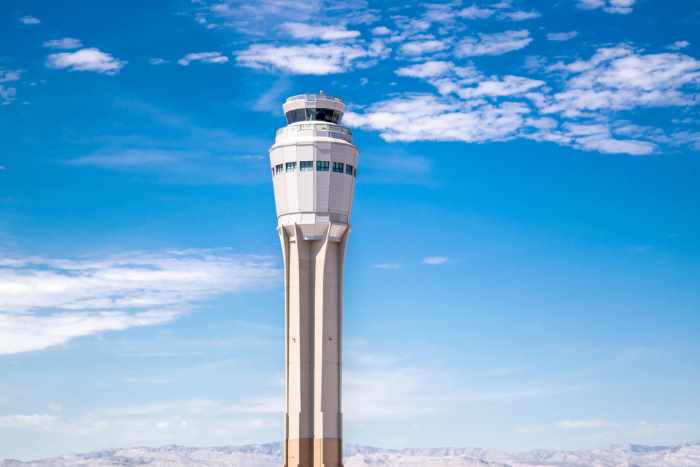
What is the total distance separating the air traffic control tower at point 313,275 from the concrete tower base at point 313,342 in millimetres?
113

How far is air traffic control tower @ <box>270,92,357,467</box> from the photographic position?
119750 mm

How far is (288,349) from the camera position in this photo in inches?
4808

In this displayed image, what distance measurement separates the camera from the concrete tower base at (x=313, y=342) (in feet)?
392

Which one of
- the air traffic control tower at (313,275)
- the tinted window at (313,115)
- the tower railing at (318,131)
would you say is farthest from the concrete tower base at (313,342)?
the tinted window at (313,115)

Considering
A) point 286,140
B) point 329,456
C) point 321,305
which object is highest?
point 286,140

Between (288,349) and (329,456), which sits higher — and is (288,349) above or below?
above

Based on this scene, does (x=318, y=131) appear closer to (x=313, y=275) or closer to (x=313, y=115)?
(x=313, y=115)

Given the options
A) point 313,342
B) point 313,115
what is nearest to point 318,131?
point 313,115

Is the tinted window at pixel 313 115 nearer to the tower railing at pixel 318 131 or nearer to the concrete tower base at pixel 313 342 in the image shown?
the tower railing at pixel 318 131

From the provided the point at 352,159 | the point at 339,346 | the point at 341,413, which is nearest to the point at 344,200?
the point at 352,159

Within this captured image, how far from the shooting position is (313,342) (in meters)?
122

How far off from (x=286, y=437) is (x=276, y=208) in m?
26.8

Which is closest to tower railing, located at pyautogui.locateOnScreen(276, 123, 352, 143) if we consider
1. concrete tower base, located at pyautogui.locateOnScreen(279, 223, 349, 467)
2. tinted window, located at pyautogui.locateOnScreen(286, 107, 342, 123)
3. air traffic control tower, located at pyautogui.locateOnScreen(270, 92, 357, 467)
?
air traffic control tower, located at pyautogui.locateOnScreen(270, 92, 357, 467)

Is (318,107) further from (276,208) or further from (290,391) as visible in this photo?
(290,391)
